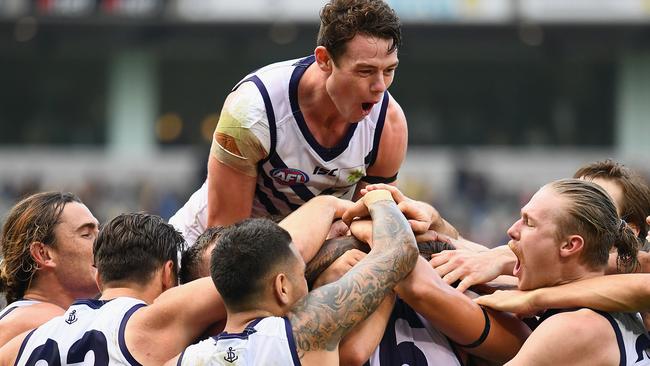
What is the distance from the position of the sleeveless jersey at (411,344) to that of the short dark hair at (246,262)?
556 mm

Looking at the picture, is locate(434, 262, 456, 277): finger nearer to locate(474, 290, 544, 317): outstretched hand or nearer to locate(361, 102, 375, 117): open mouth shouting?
locate(474, 290, 544, 317): outstretched hand

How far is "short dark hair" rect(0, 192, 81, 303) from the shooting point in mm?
5059

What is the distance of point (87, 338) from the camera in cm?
425

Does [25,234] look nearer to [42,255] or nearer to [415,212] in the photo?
[42,255]

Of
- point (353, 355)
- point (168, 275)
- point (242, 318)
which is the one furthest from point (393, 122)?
point (242, 318)

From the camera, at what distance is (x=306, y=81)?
526 centimetres

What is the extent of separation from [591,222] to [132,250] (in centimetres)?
180

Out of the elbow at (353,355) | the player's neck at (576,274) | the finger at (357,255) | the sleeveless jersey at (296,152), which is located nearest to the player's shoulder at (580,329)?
the player's neck at (576,274)

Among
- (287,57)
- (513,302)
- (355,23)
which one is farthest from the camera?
(287,57)

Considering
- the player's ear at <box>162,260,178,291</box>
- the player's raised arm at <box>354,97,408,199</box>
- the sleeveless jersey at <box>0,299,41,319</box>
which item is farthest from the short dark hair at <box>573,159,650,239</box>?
the sleeveless jersey at <box>0,299,41,319</box>

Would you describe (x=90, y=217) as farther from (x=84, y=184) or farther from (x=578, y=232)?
(x=84, y=184)

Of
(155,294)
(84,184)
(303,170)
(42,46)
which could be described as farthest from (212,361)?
(42,46)

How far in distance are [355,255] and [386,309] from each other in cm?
27

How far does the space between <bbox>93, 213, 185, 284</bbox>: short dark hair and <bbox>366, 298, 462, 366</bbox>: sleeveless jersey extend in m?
0.96
